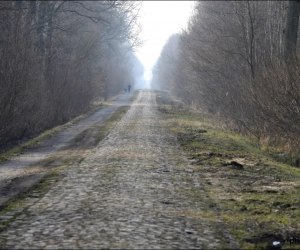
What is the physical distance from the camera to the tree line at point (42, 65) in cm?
1955

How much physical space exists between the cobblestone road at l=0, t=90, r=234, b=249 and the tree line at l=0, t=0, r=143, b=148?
20.8 feet

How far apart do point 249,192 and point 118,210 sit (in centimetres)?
307

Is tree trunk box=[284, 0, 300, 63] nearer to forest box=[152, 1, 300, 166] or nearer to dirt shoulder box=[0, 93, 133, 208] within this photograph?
forest box=[152, 1, 300, 166]

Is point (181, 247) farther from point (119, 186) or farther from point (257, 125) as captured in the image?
point (257, 125)

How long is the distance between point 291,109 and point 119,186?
7.00 metres

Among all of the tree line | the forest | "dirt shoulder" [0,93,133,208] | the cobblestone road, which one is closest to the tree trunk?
the forest

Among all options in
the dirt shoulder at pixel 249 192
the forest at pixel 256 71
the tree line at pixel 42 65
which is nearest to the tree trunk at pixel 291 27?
the forest at pixel 256 71

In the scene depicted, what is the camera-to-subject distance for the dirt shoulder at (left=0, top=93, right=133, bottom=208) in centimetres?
1122

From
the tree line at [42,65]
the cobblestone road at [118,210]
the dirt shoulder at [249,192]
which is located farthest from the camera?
the tree line at [42,65]

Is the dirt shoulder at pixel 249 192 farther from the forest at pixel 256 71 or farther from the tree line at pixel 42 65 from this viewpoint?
the tree line at pixel 42 65

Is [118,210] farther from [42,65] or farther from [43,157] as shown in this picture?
[42,65]

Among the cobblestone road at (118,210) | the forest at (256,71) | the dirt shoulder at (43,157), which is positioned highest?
the forest at (256,71)

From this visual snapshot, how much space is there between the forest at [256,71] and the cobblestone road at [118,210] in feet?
12.2

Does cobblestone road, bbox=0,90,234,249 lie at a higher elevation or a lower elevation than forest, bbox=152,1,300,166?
lower
